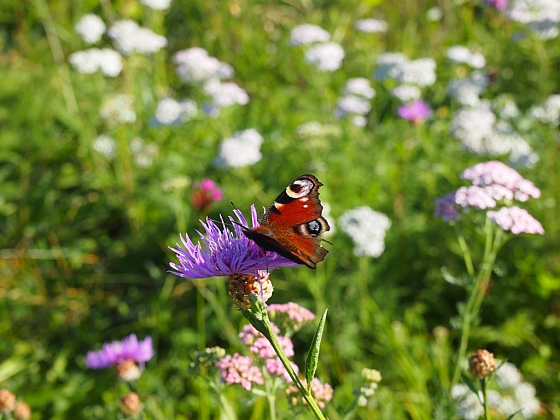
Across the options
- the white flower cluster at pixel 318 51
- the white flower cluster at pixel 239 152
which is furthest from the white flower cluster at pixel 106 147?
the white flower cluster at pixel 318 51

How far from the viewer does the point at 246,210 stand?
3521mm

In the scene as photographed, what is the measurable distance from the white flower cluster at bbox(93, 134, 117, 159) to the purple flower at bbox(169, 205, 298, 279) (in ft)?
9.96

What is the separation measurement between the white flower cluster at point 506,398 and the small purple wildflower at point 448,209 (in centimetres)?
70

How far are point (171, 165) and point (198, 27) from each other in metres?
2.65

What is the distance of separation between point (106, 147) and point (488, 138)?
257 centimetres

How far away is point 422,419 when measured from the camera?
2.55 meters

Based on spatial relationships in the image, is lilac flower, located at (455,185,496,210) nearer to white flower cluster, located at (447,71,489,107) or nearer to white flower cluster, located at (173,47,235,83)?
white flower cluster, located at (447,71,489,107)

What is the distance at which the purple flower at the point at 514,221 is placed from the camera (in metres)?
1.72

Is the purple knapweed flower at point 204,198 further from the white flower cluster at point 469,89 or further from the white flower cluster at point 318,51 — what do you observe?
the white flower cluster at point 469,89

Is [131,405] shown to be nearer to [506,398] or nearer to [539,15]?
[506,398]

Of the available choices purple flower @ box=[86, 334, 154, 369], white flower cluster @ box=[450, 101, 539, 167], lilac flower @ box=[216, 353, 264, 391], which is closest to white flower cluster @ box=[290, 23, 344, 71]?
white flower cluster @ box=[450, 101, 539, 167]

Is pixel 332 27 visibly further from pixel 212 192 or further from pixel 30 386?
pixel 30 386

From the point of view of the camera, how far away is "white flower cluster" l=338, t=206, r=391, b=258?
9.12ft

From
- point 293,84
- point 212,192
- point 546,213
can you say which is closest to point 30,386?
point 212,192
